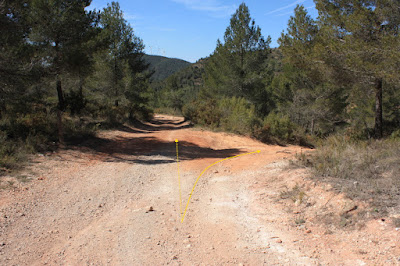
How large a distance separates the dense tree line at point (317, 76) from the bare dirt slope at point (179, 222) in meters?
6.03

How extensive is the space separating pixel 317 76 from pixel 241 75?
12542 mm

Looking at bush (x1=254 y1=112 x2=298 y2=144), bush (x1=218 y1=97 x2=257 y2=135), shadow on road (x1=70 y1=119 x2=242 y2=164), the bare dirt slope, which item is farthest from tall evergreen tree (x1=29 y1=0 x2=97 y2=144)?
bush (x1=254 y1=112 x2=298 y2=144)

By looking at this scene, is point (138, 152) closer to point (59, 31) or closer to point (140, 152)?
point (140, 152)

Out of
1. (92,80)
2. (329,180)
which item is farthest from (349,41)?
(92,80)

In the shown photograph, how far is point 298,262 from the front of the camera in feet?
11.6

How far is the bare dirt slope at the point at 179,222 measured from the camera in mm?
3787

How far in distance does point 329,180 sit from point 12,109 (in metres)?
14.0

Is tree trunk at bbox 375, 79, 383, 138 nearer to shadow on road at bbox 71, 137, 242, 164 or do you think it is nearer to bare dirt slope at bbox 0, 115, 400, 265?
shadow on road at bbox 71, 137, 242, 164

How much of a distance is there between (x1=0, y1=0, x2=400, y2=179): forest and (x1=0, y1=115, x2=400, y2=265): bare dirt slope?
1.31m

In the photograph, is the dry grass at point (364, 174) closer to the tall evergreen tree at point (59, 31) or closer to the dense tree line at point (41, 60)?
the dense tree line at point (41, 60)

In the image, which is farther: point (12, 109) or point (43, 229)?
point (12, 109)

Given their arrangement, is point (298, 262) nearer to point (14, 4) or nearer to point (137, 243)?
point (137, 243)

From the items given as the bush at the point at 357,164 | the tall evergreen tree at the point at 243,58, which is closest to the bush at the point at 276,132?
the tall evergreen tree at the point at 243,58

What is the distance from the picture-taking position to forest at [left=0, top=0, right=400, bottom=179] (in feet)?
31.2
